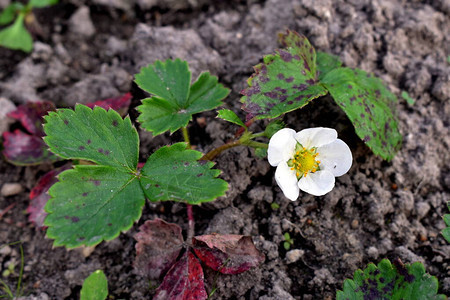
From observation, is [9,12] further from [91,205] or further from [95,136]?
[91,205]

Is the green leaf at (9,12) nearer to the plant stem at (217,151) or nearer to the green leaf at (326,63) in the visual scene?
the plant stem at (217,151)

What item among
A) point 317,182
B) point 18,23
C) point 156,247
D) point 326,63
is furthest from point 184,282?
point 18,23

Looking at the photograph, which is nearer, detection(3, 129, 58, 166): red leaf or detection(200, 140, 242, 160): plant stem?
detection(200, 140, 242, 160): plant stem

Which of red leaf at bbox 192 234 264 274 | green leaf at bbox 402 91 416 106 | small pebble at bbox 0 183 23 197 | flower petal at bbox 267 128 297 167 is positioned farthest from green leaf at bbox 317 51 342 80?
small pebble at bbox 0 183 23 197

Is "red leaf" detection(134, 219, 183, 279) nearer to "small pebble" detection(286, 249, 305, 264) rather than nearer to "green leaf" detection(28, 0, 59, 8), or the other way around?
"small pebble" detection(286, 249, 305, 264)

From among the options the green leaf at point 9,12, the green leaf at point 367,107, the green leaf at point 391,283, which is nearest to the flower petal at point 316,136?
the green leaf at point 367,107

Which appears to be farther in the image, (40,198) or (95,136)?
(40,198)

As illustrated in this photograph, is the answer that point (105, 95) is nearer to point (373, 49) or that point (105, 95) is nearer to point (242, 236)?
point (242, 236)

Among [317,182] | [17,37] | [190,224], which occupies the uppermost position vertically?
[317,182]
